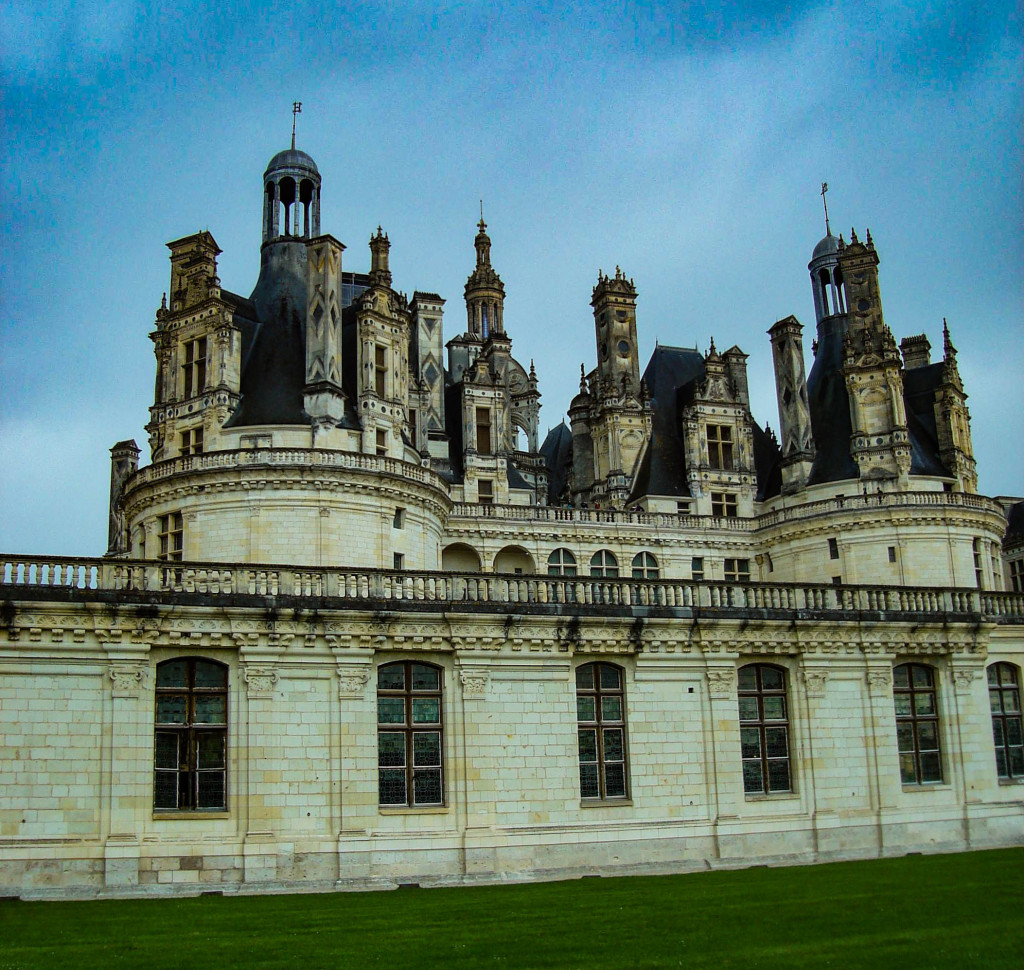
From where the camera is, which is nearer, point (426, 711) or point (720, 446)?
point (426, 711)

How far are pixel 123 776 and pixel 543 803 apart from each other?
309 inches

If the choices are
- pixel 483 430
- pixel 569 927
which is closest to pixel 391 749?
pixel 569 927

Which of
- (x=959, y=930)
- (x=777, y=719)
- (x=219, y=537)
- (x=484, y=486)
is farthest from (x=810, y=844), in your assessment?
(x=484, y=486)

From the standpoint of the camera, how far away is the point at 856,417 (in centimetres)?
4725

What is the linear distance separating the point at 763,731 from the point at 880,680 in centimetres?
333

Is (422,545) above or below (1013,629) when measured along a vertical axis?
above

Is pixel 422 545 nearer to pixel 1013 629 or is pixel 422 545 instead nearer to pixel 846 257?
pixel 1013 629

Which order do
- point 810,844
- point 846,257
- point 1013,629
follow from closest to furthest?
point 810,844 → point 1013,629 → point 846,257

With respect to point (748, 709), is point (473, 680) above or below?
above

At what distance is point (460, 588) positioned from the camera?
23.3 metres

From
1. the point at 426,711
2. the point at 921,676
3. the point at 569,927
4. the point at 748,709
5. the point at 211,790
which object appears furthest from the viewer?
the point at 921,676

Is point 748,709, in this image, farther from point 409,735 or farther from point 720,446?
point 720,446

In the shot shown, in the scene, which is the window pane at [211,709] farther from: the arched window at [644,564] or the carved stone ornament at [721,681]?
the arched window at [644,564]

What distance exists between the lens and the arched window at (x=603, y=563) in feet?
148
